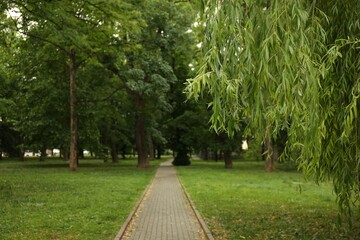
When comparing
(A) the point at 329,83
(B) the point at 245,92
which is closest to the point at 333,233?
(A) the point at 329,83

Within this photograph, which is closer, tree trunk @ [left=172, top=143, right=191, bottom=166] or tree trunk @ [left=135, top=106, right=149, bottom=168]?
tree trunk @ [left=135, top=106, right=149, bottom=168]

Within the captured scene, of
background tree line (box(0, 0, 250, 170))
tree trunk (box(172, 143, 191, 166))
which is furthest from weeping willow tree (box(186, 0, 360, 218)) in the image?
tree trunk (box(172, 143, 191, 166))

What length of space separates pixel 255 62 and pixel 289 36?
0.52m

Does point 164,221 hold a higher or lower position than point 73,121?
lower

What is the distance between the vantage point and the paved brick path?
931 centimetres

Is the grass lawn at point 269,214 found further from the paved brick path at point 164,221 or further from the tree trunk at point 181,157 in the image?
the tree trunk at point 181,157

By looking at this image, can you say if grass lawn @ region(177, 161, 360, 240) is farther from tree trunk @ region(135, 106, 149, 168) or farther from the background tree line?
tree trunk @ region(135, 106, 149, 168)

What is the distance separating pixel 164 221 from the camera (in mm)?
11109

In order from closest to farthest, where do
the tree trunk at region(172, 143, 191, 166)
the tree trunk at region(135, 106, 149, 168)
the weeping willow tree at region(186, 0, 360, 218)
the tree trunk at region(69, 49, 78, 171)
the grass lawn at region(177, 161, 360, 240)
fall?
→ the weeping willow tree at region(186, 0, 360, 218) < the grass lawn at region(177, 161, 360, 240) < the tree trunk at region(69, 49, 78, 171) < the tree trunk at region(135, 106, 149, 168) < the tree trunk at region(172, 143, 191, 166)

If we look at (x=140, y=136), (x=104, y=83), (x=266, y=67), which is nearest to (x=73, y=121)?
(x=104, y=83)

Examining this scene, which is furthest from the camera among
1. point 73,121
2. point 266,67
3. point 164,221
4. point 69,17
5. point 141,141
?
point 141,141

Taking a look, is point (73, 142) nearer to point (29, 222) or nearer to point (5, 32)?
point (5, 32)

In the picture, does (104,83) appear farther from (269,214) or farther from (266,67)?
(266,67)

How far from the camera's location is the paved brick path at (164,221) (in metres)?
9.31
